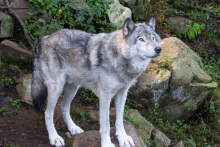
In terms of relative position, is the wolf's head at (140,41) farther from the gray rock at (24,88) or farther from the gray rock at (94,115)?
the gray rock at (24,88)

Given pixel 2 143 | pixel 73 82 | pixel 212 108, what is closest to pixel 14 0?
pixel 73 82

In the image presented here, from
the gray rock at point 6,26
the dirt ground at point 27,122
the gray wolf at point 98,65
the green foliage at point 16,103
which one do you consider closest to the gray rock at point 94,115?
the dirt ground at point 27,122

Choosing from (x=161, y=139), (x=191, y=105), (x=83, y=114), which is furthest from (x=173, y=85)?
(x=83, y=114)

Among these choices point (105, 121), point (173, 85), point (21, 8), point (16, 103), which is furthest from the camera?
point (21, 8)

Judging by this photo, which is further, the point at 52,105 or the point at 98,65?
the point at 52,105

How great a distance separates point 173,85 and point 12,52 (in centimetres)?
404

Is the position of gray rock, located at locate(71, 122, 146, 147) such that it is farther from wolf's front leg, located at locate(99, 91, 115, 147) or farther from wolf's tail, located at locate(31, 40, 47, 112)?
wolf's tail, located at locate(31, 40, 47, 112)

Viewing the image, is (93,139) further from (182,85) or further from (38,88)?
(182,85)

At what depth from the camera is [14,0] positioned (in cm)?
554

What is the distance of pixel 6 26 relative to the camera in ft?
17.5

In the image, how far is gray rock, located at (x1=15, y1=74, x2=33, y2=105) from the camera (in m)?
4.46

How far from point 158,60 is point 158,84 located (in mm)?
755

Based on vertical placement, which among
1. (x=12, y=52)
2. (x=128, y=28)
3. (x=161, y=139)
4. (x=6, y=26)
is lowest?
(x=161, y=139)

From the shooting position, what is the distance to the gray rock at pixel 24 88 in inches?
176
